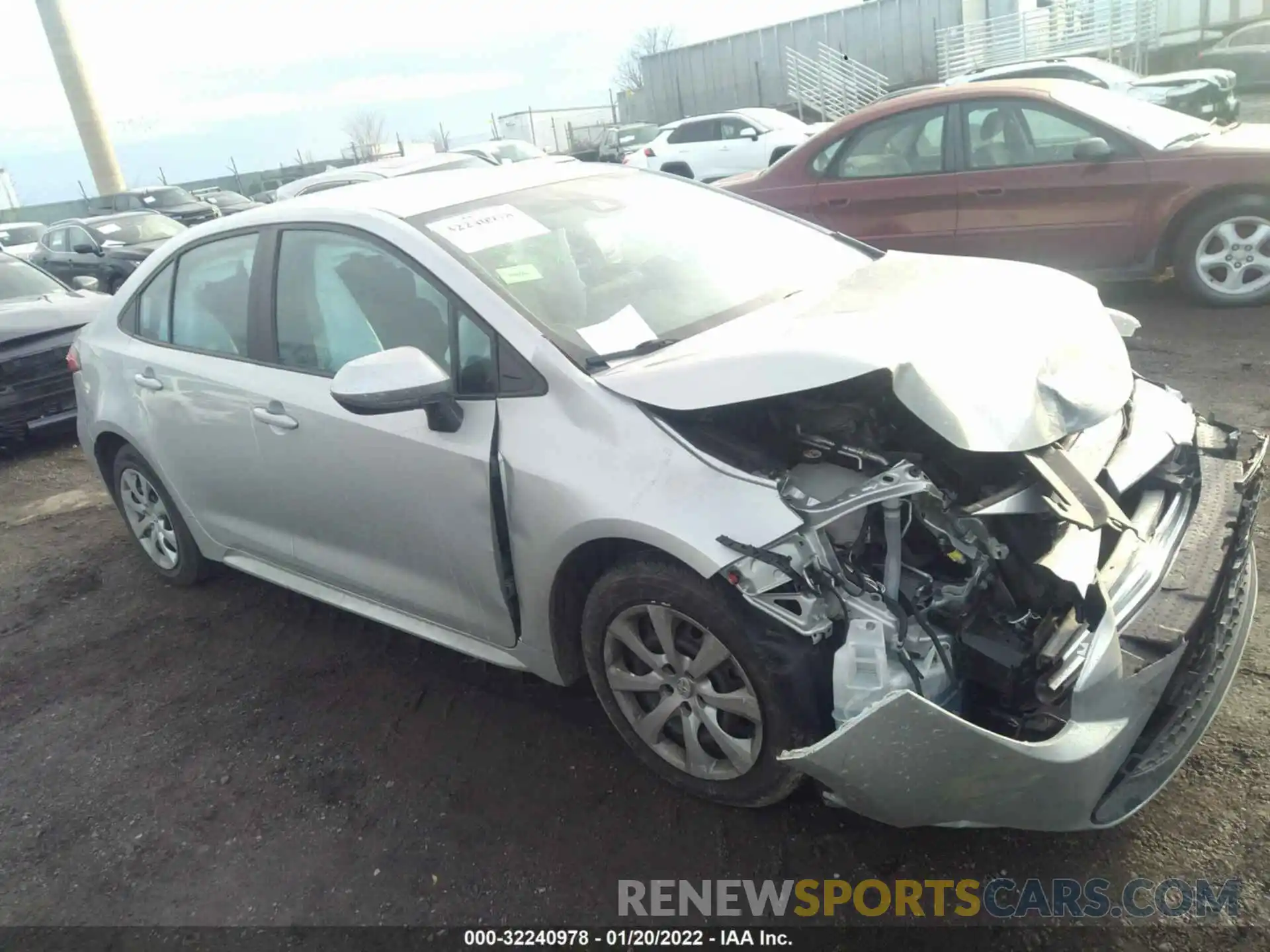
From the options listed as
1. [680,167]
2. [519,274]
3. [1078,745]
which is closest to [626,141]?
[680,167]

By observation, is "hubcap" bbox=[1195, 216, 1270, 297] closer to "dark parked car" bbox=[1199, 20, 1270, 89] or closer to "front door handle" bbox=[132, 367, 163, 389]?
"front door handle" bbox=[132, 367, 163, 389]

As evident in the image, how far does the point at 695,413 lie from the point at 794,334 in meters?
0.34

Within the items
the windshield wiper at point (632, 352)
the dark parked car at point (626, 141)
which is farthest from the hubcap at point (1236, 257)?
the dark parked car at point (626, 141)

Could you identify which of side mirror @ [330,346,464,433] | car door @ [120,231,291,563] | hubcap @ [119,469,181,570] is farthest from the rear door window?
side mirror @ [330,346,464,433]

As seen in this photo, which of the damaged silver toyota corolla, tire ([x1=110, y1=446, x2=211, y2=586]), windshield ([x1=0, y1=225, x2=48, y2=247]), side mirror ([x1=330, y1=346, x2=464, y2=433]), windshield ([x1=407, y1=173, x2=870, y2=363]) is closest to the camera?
the damaged silver toyota corolla

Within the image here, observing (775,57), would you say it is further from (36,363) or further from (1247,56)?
(36,363)

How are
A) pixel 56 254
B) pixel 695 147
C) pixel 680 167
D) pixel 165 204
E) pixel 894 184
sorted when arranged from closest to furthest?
pixel 894 184 < pixel 56 254 < pixel 695 147 < pixel 680 167 < pixel 165 204

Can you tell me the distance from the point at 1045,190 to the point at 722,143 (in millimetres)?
11636

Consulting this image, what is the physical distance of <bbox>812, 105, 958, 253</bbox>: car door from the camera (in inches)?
269

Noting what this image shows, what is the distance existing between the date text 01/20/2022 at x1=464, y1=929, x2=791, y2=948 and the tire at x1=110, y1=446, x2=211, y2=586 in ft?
8.48

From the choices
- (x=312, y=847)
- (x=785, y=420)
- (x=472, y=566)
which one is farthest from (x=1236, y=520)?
(x=312, y=847)

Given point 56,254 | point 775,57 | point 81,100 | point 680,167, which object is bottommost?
point 680,167

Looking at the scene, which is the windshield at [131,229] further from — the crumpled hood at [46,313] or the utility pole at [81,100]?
the utility pole at [81,100]

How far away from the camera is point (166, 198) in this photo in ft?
70.0
